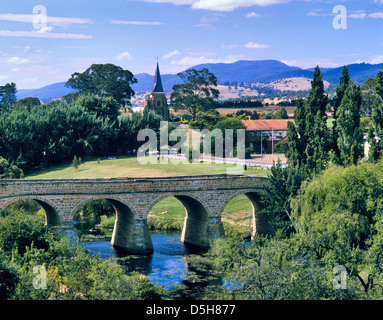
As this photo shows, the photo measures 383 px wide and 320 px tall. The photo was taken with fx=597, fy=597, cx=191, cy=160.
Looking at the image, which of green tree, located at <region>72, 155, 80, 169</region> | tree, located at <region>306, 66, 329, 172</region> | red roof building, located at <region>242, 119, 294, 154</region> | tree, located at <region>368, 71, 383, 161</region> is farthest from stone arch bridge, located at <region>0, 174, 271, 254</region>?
red roof building, located at <region>242, 119, 294, 154</region>

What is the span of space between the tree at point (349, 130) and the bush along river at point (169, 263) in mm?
17184

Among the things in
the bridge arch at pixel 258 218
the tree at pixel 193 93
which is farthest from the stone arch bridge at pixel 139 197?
the tree at pixel 193 93

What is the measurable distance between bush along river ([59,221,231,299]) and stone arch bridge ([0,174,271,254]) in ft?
4.74

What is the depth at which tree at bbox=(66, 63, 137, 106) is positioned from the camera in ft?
463

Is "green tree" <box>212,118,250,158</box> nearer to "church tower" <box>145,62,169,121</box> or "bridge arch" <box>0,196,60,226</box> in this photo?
"church tower" <box>145,62,169,121</box>

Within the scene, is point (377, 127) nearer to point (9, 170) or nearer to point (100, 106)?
point (9, 170)

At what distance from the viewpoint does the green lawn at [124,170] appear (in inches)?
3202

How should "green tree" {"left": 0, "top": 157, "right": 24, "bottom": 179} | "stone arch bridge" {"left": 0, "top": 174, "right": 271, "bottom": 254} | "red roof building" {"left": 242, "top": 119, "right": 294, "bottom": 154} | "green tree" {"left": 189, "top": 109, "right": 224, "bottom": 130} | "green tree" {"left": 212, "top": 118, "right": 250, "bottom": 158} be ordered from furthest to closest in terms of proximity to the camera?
"green tree" {"left": 189, "top": 109, "right": 224, "bottom": 130}
"red roof building" {"left": 242, "top": 119, "right": 294, "bottom": 154}
"green tree" {"left": 212, "top": 118, "right": 250, "bottom": 158}
"green tree" {"left": 0, "top": 157, "right": 24, "bottom": 179}
"stone arch bridge" {"left": 0, "top": 174, "right": 271, "bottom": 254}

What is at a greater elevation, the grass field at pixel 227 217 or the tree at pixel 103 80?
the tree at pixel 103 80

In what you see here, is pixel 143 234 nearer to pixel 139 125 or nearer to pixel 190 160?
pixel 190 160

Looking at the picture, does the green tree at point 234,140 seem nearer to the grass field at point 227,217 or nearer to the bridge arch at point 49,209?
the grass field at point 227,217
